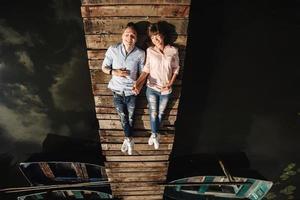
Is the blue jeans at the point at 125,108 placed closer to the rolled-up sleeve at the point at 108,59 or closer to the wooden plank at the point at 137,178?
the rolled-up sleeve at the point at 108,59

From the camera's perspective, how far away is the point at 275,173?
7.06m

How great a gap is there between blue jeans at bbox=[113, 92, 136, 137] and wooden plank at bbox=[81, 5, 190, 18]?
1.19 metres

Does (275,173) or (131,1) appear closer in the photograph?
(131,1)

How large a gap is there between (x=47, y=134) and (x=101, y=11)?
3.41 meters

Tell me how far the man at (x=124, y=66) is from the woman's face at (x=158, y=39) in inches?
9.6

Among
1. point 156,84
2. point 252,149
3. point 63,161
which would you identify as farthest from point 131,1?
point 252,149

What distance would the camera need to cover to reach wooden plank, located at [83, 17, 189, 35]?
379 cm

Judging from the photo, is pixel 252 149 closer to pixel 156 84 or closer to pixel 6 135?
pixel 156 84

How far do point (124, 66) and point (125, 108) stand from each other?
2.44 ft

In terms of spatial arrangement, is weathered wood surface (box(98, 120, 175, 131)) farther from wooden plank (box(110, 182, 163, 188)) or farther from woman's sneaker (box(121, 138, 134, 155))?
wooden plank (box(110, 182, 163, 188))

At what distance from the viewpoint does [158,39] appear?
12.3ft

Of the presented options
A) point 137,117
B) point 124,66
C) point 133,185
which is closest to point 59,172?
point 133,185

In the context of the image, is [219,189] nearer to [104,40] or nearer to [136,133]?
[136,133]

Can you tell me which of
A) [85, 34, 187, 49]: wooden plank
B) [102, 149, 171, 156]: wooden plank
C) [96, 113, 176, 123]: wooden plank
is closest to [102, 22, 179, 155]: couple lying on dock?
[85, 34, 187, 49]: wooden plank
